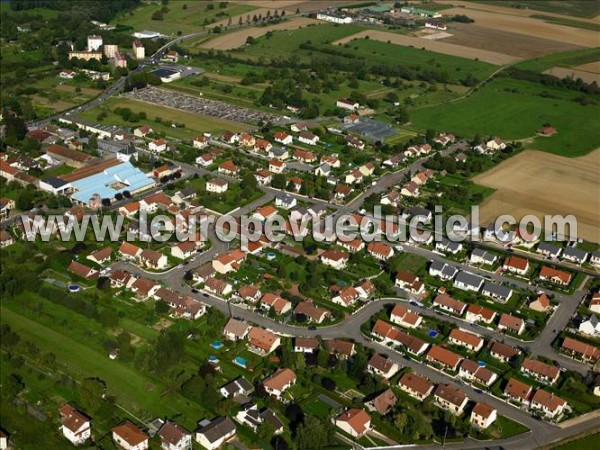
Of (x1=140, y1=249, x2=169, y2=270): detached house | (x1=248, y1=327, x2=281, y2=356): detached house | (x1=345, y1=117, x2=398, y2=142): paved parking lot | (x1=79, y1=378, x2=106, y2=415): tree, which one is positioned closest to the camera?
(x1=79, y1=378, x2=106, y2=415): tree

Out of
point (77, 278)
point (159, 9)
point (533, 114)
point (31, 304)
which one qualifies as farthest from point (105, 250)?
point (159, 9)

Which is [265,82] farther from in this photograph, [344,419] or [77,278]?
[344,419]

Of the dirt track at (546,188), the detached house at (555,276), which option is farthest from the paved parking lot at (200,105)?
the detached house at (555,276)

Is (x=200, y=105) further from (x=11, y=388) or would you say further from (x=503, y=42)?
(x=503, y=42)

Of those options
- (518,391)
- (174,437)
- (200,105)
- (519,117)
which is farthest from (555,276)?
(200,105)

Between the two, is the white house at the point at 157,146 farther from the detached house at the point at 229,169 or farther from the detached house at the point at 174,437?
the detached house at the point at 174,437

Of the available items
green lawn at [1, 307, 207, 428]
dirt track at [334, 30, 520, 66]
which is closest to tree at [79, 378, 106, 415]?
green lawn at [1, 307, 207, 428]

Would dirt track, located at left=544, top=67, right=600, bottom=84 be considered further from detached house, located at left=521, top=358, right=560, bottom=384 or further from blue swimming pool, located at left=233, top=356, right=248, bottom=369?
blue swimming pool, located at left=233, top=356, right=248, bottom=369
